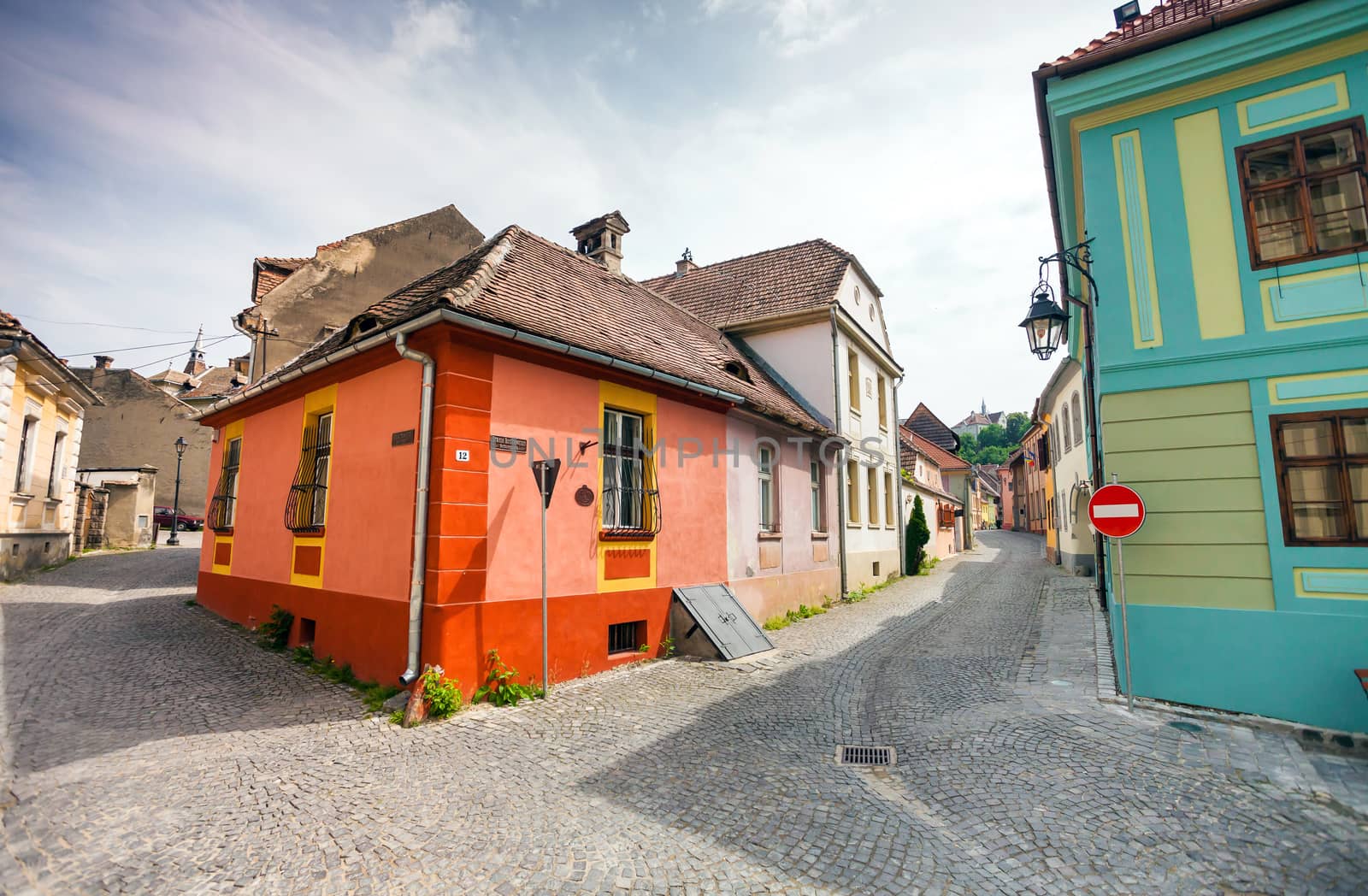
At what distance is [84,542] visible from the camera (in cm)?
2017

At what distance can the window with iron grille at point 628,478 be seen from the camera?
8.79 meters

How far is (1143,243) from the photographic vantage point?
7.27 metres

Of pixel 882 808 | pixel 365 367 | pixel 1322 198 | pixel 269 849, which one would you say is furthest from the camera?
pixel 365 367

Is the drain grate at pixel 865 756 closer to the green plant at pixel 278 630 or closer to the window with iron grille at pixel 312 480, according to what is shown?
the window with iron grille at pixel 312 480

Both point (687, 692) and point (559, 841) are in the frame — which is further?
point (687, 692)

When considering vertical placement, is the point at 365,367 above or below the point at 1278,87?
below

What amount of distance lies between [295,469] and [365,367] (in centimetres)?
261

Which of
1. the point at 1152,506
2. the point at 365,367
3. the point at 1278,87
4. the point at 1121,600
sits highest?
the point at 1278,87

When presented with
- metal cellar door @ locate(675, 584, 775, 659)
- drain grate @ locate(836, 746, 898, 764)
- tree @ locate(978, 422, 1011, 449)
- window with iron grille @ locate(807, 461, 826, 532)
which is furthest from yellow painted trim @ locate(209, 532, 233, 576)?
tree @ locate(978, 422, 1011, 449)

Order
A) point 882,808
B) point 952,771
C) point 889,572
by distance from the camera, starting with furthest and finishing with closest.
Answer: point 889,572, point 952,771, point 882,808

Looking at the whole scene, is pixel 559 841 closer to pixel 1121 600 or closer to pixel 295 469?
pixel 1121 600

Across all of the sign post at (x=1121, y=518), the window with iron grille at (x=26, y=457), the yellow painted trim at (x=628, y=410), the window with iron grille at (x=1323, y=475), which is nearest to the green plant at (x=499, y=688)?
the yellow painted trim at (x=628, y=410)

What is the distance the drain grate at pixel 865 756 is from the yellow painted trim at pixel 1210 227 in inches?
216

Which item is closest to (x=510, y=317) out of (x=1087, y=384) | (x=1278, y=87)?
(x=1278, y=87)
